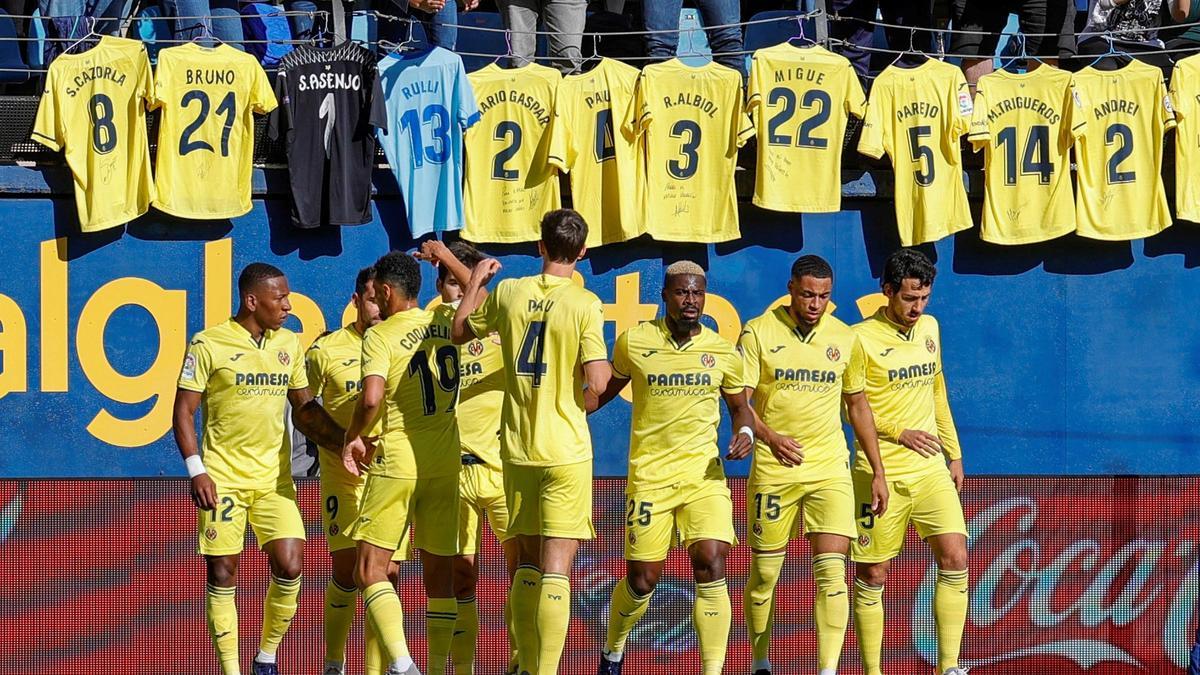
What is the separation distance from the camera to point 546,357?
798 cm

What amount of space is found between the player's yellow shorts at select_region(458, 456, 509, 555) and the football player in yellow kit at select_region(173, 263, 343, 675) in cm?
77

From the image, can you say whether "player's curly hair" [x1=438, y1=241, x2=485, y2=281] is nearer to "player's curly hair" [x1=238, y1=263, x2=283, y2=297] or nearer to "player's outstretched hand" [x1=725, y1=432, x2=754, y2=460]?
"player's curly hair" [x1=238, y1=263, x2=283, y2=297]

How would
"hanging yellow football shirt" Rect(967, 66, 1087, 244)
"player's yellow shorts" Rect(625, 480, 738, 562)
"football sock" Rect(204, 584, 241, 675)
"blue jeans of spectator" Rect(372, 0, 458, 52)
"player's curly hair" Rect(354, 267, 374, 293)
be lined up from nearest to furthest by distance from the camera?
1. "player's yellow shorts" Rect(625, 480, 738, 562)
2. "football sock" Rect(204, 584, 241, 675)
3. "player's curly hair" Rect(354, 267, 374, 293)
4. "hanging yellow football shirt" Rect(967, 66, 1087, 244)
5. "blue jeans of spectator" Rect(372, 0, 458, 52)

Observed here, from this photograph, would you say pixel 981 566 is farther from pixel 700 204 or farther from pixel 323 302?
pixel 323 302

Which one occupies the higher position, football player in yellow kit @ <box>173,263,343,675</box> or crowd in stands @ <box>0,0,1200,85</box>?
crowd in stands @ <box>0,0,1200,85</box>

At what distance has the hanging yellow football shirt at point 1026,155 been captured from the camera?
12031mm

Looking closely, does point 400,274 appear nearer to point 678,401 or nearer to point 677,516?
point 678,401

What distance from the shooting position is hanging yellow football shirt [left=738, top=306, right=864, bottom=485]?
888 centimetres

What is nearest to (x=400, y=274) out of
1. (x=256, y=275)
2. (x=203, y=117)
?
(x=256, y=275)

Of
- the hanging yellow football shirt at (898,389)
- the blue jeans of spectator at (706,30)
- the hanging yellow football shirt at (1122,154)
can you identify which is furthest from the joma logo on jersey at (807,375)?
the hanging yellow football shirt at (1122,154)

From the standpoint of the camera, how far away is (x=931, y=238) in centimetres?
1181

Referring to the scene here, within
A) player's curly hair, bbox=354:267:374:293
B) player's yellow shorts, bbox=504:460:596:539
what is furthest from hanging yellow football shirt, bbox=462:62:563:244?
player's yellow shorts, bbox=504:460:596:539

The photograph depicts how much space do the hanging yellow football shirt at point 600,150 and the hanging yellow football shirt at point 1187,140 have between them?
13.3 feet

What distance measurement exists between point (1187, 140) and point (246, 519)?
7562 millimetres
